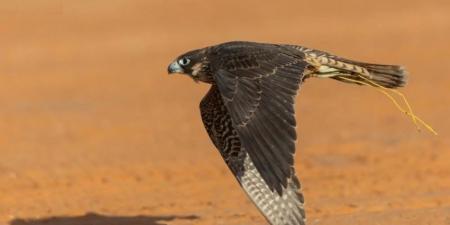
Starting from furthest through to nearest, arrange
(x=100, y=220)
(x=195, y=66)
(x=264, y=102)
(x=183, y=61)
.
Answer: (x=100, y=220), (x=183, y=61), (x=195, y=66), (x=264, y=102)

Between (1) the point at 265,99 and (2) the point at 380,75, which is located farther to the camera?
(2) the point at 380,75

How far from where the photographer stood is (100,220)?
874cm

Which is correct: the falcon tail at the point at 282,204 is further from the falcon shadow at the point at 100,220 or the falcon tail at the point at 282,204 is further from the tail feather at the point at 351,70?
the falcon shadow at the point at 100,220

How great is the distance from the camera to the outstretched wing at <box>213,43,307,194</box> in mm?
6715

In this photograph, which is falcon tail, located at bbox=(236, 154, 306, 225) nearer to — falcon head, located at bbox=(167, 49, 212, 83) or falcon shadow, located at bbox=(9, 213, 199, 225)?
falcon head, located at bbox=(167, 49, 212, 83)

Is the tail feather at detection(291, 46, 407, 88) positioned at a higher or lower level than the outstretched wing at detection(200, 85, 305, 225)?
higher

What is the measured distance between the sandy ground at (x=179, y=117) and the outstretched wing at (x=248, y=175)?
2.00ft

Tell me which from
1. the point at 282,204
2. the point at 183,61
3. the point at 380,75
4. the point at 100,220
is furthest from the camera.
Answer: the point at 100,220

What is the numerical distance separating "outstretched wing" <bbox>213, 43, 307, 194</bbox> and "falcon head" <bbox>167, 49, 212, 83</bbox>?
22cm

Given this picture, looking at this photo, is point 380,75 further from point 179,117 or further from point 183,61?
point 179,117

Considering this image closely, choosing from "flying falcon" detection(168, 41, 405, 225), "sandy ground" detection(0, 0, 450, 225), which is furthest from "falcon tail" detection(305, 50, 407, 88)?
"sandy ground" detection(0, 0, 450, 225)

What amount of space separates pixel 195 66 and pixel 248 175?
86 cm

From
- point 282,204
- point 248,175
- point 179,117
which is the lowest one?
point 282,204

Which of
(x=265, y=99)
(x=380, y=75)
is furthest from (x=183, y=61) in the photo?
(x=380, y=75)
